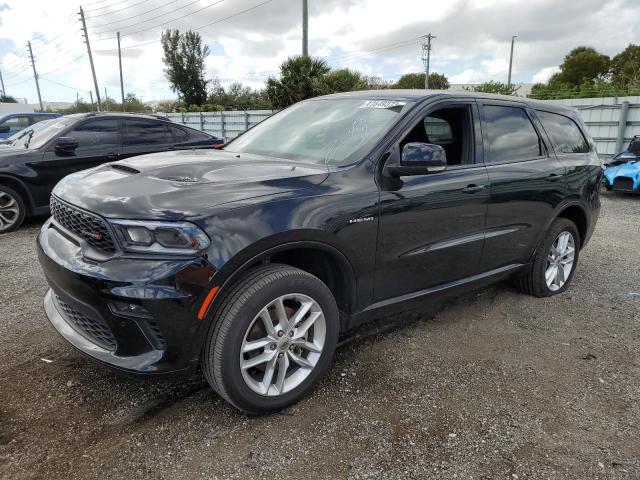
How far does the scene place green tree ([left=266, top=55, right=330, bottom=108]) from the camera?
1719 centimetres

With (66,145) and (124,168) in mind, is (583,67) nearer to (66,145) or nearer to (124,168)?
(66,145)

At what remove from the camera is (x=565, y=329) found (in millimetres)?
3734

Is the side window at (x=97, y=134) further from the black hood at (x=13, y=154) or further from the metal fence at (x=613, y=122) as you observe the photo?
the metal fence at (x=613, y=122)

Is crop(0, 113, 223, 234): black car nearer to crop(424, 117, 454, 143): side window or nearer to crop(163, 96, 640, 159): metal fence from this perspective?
crop(163, 96, 640, 159): metal fence

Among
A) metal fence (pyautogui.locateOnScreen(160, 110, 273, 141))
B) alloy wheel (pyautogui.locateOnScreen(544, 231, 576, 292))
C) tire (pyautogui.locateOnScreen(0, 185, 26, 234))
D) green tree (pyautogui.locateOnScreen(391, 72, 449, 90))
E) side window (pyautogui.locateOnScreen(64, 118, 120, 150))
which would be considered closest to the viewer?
alloy wheel (pyautogui.locateOnScreen(544, 231, 576, 292))

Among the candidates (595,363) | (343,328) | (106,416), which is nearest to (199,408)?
(106,416)

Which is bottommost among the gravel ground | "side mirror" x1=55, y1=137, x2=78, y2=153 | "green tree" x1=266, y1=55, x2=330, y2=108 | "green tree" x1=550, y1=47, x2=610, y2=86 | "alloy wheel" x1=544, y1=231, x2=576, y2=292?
the gravel ground

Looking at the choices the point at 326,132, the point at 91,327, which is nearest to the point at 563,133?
the point at 326,132

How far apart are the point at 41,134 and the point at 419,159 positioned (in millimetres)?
6460

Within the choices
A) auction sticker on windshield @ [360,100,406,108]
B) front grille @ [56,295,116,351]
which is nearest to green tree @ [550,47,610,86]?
auction sticker on windshield @ [360,100,406,108]

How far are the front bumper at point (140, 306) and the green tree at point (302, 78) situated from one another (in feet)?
51.8

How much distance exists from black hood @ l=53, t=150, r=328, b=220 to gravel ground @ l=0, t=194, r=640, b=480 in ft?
3.66

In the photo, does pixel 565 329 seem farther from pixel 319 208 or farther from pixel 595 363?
pixel 319 208

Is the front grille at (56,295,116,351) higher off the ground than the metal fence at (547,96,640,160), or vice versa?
the metal fence at (547,96,640,160)
